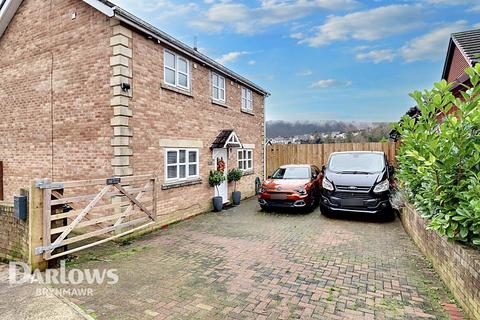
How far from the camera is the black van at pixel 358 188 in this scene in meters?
8.00

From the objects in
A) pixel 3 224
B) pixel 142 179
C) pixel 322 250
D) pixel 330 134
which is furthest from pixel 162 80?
pixel 330 134

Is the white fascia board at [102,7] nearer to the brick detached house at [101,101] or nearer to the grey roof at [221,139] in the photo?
the brick detached house at [101,101]

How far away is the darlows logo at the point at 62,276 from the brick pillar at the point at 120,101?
95.4 inches

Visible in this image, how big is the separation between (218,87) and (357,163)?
6.01m

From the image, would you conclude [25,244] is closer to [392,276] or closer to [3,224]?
[3,224]

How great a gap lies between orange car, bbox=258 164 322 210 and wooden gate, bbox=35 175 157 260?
3969mm

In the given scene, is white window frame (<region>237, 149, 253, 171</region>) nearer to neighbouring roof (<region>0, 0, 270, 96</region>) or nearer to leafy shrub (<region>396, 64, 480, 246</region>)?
neighbouring roof (<region>0, 0, 270, 96</region>)

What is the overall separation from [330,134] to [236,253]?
16722 mm

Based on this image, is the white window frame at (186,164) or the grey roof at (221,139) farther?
the grey roof at (221,139)

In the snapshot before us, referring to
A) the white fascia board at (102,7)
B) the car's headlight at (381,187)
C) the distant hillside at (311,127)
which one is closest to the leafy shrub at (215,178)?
the car's headlight at (381,187)

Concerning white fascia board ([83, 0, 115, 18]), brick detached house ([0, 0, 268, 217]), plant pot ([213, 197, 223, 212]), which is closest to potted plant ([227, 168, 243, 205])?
brick detached house ([0, 0, 268, 217])

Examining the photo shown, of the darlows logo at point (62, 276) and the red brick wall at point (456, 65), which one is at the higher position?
the red brick wall at point (456, 65)

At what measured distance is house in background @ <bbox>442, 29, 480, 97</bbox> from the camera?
9.76m

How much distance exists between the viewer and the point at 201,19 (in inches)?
528
